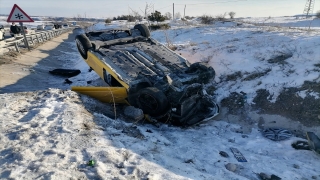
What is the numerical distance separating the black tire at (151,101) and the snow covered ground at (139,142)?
32 centimetres

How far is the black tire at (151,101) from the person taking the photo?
183 inches

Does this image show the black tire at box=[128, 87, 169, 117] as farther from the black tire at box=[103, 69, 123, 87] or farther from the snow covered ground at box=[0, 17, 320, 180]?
the black tire at box=[103, 69, 123, 87]

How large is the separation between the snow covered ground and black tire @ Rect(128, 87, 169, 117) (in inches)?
12.8

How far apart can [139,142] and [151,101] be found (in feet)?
4.07

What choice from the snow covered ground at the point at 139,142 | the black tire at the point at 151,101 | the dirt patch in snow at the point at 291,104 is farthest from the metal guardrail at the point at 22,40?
the dirt patch in snow at the point at 291,104

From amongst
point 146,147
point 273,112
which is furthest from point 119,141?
point 273,112

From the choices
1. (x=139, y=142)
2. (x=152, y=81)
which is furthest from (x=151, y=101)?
(x=139, y=142)

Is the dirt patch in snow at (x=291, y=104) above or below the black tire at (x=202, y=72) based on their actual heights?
below

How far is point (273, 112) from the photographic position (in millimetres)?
5051

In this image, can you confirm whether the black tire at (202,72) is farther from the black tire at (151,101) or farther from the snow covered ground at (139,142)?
the black tire at (151,101)

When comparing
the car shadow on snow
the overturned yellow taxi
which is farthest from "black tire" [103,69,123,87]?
the car shadow on snow

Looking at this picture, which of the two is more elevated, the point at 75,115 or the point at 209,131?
the point at 75,115

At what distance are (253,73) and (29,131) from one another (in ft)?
16.5

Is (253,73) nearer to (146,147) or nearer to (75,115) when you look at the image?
(146,147)
